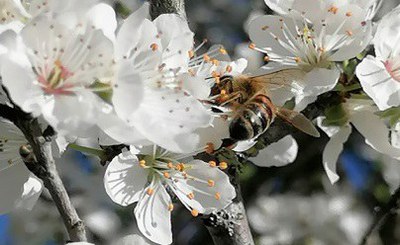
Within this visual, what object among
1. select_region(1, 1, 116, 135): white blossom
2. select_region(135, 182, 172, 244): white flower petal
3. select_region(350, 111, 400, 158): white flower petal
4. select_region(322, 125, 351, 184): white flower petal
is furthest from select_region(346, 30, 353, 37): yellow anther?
select_region(1, 1, 116, 135): white blossom

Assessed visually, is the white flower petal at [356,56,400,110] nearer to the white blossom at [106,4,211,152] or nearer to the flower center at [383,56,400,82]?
the flower center at [383,56,400,82]

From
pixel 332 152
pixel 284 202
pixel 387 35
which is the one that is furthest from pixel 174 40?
pixel 284 202

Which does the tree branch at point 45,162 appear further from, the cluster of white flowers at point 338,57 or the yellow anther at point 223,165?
the cluster of white flowers at point 338,57

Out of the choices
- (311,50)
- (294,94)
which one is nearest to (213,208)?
(294,94)

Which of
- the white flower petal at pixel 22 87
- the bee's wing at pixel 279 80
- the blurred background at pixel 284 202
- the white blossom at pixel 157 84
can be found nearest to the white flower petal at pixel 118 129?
the white blossom at pixel 157 84

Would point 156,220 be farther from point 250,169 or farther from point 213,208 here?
point 250,169
